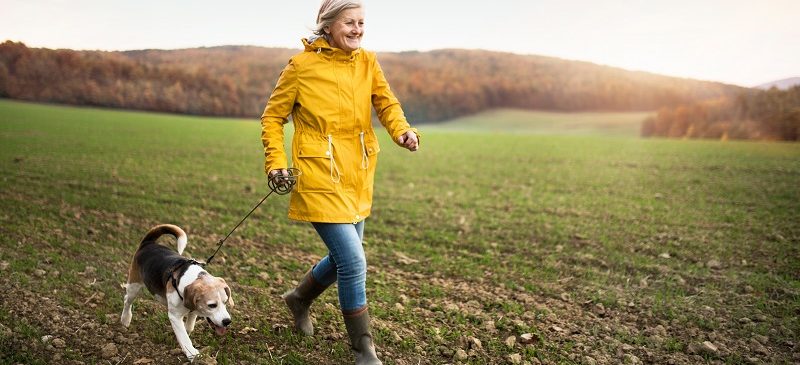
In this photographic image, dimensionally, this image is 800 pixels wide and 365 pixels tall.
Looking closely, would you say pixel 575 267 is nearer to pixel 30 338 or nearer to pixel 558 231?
pixel 558 231

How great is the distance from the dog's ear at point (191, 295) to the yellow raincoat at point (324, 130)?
30.3 inches

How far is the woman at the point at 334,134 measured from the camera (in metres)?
3.48

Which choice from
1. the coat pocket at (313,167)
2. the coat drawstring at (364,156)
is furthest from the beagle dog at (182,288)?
the coat drawstring at (364,156)

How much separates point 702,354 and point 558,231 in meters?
3.84

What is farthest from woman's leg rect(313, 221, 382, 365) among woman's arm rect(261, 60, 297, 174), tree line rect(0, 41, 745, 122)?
tree line rect(0, 41, 745, 122)

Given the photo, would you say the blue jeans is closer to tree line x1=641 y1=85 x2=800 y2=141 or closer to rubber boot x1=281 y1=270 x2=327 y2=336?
rubber boot x1=281 y1=270 x2=327 y2=336

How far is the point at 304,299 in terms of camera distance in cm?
433

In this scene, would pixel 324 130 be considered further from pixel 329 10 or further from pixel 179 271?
pixel 179 271

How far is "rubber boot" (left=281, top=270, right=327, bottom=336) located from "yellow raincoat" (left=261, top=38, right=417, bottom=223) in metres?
0.88

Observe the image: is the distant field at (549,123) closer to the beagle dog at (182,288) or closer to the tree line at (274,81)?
the tree line at (274,81)

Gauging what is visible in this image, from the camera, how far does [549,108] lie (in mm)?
47719

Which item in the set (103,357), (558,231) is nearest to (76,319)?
(103,357)

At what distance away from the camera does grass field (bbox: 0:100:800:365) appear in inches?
166

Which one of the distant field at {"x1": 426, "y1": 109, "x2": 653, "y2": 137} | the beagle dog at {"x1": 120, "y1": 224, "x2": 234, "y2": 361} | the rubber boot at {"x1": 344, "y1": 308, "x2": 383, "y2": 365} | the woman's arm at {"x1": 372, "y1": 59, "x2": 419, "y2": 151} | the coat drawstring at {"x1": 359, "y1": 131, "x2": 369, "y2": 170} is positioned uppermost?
the woman's arm at {"x1": 372, "y1": 59, "x2": 419, "y2": 151}
